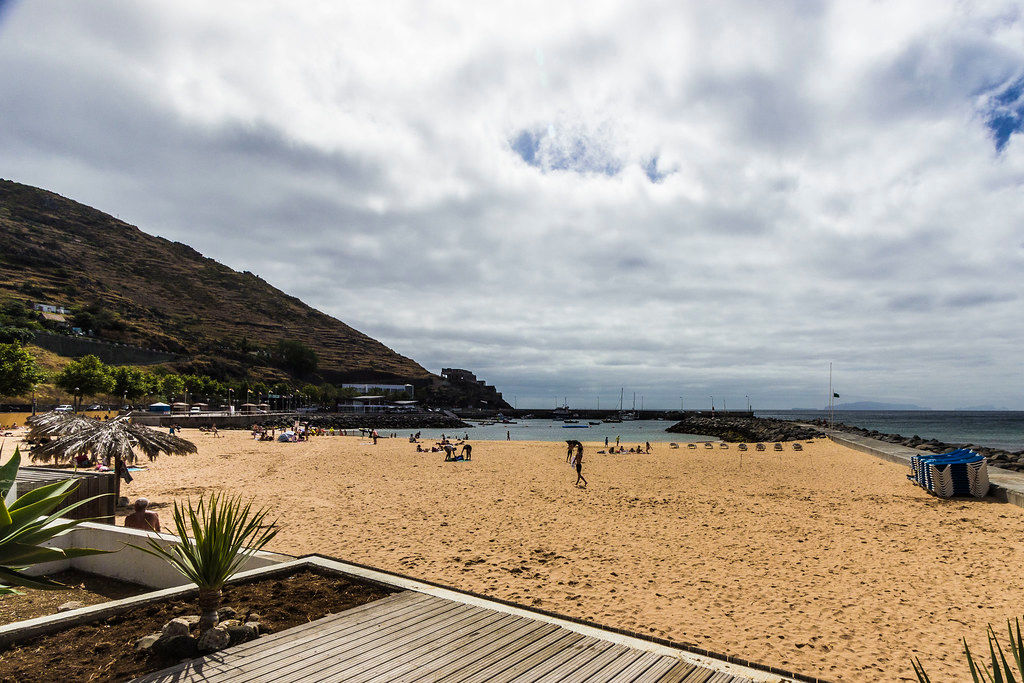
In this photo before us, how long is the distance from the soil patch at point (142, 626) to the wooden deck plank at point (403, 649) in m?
0.93

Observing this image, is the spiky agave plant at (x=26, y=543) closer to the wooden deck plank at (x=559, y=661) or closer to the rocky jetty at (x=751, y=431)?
the wooden deck plank at (x=559, y=661)

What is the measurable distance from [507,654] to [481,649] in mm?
200

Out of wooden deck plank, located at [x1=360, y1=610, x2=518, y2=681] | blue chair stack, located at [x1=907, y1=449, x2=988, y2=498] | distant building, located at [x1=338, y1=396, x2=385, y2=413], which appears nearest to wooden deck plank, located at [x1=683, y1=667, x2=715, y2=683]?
wooden deck plank, located at [x1=360, y1=610, x2=518, y2=681]

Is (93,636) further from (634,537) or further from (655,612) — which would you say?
(634,537)

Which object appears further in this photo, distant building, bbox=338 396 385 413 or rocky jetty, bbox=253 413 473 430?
distant building, bbox=338 396 385 413

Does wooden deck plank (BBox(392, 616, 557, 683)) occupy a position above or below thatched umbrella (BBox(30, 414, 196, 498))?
below

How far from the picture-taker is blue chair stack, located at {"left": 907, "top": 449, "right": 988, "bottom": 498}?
12320 millimetres

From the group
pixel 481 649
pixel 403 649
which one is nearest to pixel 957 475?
pixel 481 649

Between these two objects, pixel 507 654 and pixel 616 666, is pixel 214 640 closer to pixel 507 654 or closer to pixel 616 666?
pixel 507 654

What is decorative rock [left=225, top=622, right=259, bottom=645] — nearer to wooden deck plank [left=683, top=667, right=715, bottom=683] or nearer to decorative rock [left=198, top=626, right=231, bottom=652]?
decorative rock [left=198, top=626, right=231, bottom=652]

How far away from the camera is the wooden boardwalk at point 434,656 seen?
11.0ft

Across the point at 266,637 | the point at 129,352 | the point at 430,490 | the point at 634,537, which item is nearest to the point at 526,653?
the point at 266,637

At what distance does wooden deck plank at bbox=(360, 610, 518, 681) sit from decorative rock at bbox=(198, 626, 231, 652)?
Result: 49.6 inches

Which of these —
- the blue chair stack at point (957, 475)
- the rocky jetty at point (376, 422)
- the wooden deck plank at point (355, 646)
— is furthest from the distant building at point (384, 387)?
the wooden deck plank at point (355, 646)
